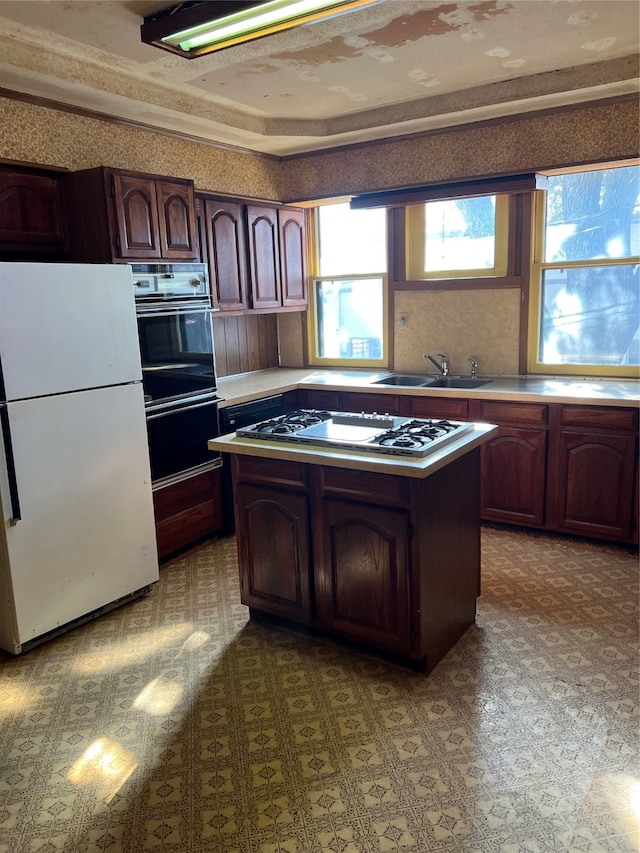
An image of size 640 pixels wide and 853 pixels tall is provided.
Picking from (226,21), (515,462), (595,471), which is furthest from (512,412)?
(226,21)

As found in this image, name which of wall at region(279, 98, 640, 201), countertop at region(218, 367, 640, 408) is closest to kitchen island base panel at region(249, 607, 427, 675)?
countertop at region(218, 367, 640, 408)

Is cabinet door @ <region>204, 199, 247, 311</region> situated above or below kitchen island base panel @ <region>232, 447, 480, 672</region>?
above

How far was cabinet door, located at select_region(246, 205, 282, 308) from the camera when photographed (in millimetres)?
4383

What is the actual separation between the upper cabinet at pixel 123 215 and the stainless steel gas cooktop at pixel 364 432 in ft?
4.01

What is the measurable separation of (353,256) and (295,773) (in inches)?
149

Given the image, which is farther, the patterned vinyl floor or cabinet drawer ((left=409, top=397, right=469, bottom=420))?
cabinet drawer ((left=409, top=397, right=469, bottom=420))

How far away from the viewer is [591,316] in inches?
158

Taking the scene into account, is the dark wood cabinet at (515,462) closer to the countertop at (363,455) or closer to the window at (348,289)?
the countertop at (363,455)

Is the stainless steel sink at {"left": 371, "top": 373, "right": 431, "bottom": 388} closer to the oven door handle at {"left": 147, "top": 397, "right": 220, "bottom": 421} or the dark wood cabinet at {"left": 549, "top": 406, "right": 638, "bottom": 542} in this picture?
the dark wood cabinet at {"left": 549, "top": 406, "right": 638, "bottom": 542}

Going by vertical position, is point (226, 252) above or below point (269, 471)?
above

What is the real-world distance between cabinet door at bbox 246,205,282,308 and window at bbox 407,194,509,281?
982mm

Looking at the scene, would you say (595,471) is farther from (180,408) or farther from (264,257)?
(264,257)

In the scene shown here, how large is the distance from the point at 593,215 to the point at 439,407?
1.54 metres

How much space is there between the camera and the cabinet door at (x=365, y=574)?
2.45 m
